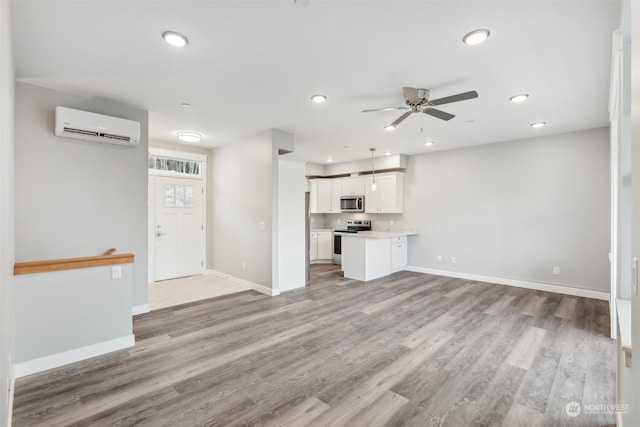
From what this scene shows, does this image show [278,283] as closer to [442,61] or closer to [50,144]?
[50,144]

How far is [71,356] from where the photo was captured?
2.78 meters

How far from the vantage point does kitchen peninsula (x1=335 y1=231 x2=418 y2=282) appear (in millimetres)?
6066

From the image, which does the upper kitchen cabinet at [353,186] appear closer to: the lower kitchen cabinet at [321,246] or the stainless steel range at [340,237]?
the stainless steel range at [340,237]

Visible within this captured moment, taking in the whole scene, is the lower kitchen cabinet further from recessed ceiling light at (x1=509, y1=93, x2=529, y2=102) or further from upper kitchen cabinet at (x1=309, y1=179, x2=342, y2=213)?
recessed ceiling light at (x1=509, y1=93, x2=529, y2=102)

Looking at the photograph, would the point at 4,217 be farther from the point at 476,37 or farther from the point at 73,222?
the point at 476,37

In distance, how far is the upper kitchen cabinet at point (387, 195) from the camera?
7059 mm

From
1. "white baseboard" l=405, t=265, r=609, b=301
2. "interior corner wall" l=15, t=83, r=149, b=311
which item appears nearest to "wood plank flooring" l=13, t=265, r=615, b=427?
"white baseboard" l=405, t=265, r=609, b=301

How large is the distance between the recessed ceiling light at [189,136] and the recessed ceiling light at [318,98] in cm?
265

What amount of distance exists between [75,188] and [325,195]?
19.5 feet

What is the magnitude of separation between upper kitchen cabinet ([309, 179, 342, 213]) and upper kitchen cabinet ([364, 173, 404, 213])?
113 cm

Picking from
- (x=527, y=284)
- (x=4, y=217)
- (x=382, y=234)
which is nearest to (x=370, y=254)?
(x=382, y=234)

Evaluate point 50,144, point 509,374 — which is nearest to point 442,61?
point 509,374

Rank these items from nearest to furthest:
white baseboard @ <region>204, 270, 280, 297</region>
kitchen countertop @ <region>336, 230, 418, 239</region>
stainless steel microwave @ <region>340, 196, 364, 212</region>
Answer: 1. white baseboard @ <region>204, 270, 280, 297</region>
2. kitchen countertop @ <region>336, 230, 418, 239</region>
3. stainless steel microwave @ <region>340, 196, 364, 212</region>

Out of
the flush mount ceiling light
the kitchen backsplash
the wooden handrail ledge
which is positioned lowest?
the wooden handrail ledge
